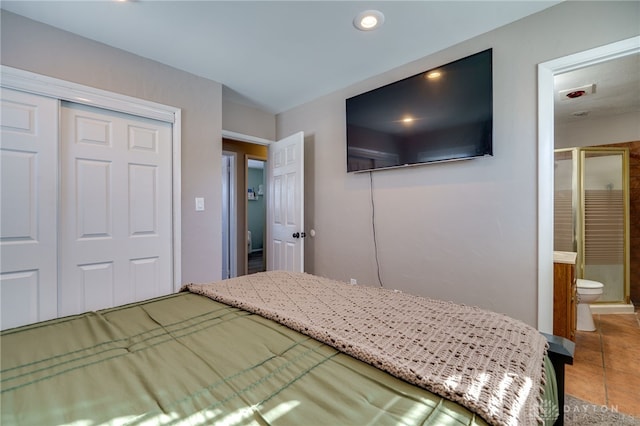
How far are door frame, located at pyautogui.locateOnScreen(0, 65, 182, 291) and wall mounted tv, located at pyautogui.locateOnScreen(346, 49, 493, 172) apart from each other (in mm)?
1621

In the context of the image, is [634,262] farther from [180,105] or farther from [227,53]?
[180,105]

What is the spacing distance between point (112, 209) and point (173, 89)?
3.84 feet

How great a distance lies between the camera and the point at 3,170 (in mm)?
1803

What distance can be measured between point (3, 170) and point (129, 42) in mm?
1232

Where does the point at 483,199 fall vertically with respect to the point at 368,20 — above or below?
below

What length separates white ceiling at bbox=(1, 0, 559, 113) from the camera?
180 centimetres

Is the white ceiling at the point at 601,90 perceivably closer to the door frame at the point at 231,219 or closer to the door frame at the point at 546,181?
the door frame at the point at 546,181

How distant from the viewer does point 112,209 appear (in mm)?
2229

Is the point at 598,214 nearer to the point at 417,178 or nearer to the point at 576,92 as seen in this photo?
the point at 576,92

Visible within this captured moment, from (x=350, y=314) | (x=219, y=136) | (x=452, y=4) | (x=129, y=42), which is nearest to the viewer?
(x=350, y=314)

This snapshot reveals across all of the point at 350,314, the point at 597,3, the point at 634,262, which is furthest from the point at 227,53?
the point at 634,262

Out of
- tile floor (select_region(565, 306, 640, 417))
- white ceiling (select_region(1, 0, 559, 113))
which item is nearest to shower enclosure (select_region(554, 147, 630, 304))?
tile floor (select_region(565, 306, 640, 417))

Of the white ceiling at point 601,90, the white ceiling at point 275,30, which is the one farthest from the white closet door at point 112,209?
the white ceiling at point 601,90

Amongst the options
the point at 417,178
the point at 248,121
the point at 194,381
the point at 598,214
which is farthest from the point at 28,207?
the point at 598,214
